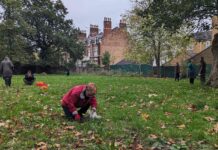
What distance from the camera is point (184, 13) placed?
23578 millimetres

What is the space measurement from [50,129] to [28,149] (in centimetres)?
176

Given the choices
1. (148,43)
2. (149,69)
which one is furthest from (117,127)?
(149,69)

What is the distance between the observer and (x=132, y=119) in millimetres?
10727

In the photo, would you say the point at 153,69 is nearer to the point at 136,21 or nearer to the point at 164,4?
the point at 136,21

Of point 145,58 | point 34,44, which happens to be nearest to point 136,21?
point 145,58

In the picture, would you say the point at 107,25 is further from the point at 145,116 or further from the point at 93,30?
the point at 145,116

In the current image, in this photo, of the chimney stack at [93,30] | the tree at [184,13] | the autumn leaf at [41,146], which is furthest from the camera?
the chimney stack at [93,30]

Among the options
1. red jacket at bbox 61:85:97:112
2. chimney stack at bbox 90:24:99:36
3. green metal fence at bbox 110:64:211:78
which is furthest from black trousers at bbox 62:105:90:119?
chimney stack at bbox 90:24:99:36

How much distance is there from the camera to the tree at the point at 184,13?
2302 centimetres

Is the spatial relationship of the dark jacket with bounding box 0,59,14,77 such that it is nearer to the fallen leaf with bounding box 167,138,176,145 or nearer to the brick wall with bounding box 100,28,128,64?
the fallen leaf with bounding box 167,138,176,145

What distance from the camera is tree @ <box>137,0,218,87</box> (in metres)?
23.0

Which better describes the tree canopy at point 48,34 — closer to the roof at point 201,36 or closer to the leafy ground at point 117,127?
the roof at point 201,36

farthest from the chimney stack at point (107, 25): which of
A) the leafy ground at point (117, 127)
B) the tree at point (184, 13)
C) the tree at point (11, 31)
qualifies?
the leafy ground at point (117, 127)

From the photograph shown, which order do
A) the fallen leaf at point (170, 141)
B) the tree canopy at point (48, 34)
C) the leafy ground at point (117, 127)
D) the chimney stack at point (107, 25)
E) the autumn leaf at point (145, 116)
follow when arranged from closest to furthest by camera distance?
the fallen leaf at point (170, 141), the leafy ground at point (117, 127), the autumn leaf at point (145, 116), the tree canopy at point (48, 34), the chimney stack at point (107, 25)
